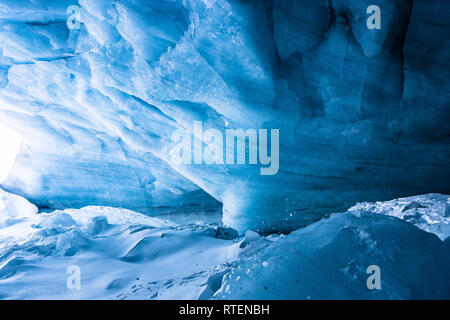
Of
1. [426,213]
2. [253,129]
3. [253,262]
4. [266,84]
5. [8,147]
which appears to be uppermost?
[266,84]

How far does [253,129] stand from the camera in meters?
4.54

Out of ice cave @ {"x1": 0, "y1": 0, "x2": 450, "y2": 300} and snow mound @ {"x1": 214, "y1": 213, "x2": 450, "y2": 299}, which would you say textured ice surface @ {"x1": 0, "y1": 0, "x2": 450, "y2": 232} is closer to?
ice cave @ {"x1": 0, "y1": 0, "x2": 450, "y2": 300}

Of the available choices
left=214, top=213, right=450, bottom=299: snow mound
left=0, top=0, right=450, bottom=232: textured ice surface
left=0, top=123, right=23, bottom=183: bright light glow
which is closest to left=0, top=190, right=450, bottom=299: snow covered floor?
left=214, top=213, right=450, bottom=299: snow mound

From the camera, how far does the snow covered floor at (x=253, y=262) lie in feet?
5.11

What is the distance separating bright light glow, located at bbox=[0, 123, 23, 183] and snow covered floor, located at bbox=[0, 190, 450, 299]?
16.0 ft

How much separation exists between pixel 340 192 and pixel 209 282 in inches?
182

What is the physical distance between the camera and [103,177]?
8.01 m

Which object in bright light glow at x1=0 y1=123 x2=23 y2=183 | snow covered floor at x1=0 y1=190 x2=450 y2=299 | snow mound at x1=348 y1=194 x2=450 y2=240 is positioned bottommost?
snow covered floor at x1=0 y1=190 x2=450 y2=299

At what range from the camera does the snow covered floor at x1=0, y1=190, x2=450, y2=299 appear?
1.56 meters

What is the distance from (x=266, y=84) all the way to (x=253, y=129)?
33.6 inches

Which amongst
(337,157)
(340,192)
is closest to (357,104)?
(337,157)

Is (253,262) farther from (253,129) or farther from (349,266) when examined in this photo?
(253,129)

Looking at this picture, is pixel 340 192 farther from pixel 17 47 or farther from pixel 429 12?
pixel 17 47

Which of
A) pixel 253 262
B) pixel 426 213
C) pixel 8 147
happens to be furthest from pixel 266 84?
pixel 8 147
